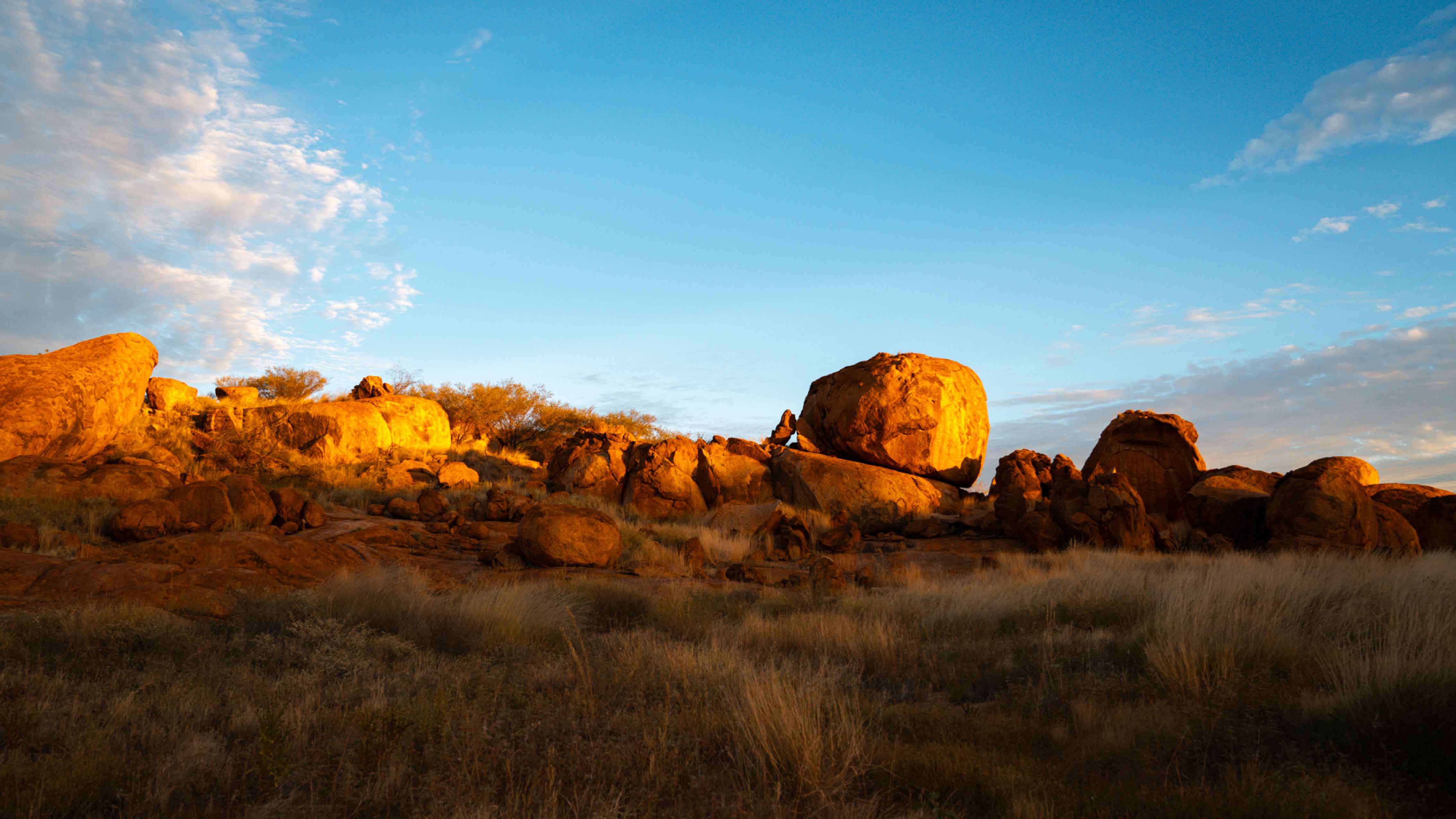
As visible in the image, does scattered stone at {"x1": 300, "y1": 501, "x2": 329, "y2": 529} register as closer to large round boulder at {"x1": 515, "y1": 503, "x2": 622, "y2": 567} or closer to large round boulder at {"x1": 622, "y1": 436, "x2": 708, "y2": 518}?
large round boulder at {"x1": 515, "y1": 503, "x2": 622, "y2": 567}

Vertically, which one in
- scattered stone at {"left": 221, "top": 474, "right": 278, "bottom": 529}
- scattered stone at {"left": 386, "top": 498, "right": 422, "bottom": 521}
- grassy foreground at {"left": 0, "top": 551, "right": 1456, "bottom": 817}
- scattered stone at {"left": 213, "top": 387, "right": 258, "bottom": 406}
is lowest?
grassy foreground at {"left": 0, "top": 551, "right": 1456, "bottom": 817}

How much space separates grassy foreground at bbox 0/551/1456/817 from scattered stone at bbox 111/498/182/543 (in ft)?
Answer: 16.7

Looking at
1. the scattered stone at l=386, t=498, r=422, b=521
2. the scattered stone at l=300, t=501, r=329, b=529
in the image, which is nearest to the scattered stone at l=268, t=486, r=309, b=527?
the scattered stone at l=300, t=501, r=329, b=529

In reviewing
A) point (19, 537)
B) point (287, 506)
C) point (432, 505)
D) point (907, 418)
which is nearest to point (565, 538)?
point (287, 506)

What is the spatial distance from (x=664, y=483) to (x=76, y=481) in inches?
463

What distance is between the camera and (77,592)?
716 cm

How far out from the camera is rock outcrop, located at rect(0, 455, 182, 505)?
38.7 ft

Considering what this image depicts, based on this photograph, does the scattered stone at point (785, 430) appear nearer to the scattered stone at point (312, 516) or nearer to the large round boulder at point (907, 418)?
→ the large round boulder at point (907, 418)

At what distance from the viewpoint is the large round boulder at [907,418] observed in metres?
20.1

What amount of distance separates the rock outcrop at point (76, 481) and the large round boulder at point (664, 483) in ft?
32.6

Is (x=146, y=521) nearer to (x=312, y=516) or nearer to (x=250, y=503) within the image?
(x=250, y=503)

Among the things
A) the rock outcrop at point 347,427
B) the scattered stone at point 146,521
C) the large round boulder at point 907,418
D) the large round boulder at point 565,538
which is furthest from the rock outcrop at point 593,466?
the scattered stone at point 146,521

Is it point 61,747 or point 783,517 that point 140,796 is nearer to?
point 61,747

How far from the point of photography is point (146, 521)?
10.7 m
